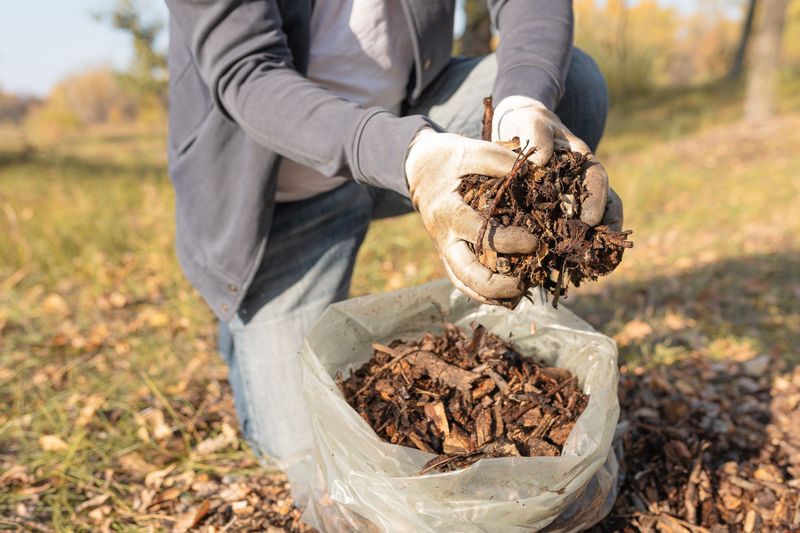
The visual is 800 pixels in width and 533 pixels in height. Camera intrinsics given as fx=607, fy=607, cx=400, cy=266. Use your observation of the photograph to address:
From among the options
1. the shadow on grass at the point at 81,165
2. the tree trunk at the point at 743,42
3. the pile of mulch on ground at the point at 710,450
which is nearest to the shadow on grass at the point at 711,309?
the pile of mulch on ground at the point at 710,450

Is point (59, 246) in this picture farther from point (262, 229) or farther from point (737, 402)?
point (737, 402)

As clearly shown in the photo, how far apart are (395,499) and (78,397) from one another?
1.58m

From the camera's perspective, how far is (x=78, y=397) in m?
2.21

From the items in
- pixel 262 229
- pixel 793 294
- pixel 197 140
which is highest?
pixel 197 140

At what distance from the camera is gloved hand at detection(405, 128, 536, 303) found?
1.10 m

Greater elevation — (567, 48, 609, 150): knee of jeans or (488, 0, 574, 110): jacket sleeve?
(488, 0, 574, 110): jacket sleeve

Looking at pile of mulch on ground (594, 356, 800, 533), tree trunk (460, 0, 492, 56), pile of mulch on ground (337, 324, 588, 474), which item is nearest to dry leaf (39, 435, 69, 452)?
pile of mulch on ground (337, 324, 588, 474)

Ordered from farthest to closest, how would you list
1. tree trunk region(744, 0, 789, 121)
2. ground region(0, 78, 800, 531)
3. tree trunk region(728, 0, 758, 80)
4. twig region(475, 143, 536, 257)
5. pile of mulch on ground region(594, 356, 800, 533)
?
tree trunk region(728, 0, 758, 80), tree trunk region(744, 0, 789, 121), ground region(0, 78, 800, 531), pile of mulch on ground region(594, 356, 800, 533), twig region(475, 143, 536, 257)

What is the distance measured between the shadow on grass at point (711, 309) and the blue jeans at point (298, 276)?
97 centimetres

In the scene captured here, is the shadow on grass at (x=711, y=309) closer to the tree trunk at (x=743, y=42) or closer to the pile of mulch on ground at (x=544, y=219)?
the pile of mulch on ground at (x=544, y=219)

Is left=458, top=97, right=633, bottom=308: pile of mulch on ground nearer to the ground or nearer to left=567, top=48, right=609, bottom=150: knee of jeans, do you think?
left=567, top=48, right=609, bottom=150: knee of jeans

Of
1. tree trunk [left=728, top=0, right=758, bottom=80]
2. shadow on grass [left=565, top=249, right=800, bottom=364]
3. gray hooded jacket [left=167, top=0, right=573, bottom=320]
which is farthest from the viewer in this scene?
tree trunk [left=728, top=0, right=758, bottom=80]

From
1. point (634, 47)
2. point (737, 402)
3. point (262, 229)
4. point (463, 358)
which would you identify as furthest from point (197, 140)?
point (634, 47)

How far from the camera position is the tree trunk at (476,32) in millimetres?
4375
